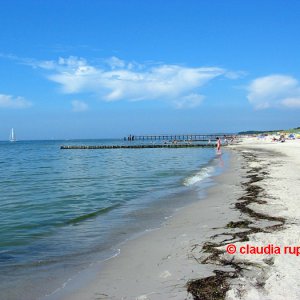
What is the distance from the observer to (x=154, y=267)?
232 inches

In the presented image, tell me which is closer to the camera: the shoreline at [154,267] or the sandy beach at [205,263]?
the sandy beach at [205,263]

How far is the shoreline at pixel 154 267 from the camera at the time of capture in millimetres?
4898

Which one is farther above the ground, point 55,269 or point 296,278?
point 296,278

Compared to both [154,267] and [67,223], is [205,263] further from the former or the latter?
[67,223]

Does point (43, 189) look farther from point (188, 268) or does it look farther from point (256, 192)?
point (188, 268)

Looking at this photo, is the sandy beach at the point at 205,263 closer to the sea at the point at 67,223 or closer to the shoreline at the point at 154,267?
the shoreline at the point at 154,267

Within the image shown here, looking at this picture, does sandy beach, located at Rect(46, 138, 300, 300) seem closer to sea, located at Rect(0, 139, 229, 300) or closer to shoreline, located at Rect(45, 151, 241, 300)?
shoreline, located at Rect(45, 151, 241, 300)

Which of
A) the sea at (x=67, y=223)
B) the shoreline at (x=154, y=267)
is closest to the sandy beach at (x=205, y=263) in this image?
the shoreline at (x=154, y=267)

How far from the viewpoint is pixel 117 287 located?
16.7ft

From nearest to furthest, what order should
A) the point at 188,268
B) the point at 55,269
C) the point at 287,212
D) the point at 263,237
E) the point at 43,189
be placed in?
the point at 188,268 < the point at 55,269 < the point at 263,237 < the point at 287,212 < the point at 43,189

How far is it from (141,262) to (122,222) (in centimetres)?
380

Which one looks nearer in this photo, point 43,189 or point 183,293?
point 183,293

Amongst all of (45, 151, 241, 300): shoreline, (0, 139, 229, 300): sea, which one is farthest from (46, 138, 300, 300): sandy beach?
(0, 139, 229, 300): sea

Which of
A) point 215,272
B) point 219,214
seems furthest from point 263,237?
point 219,214
